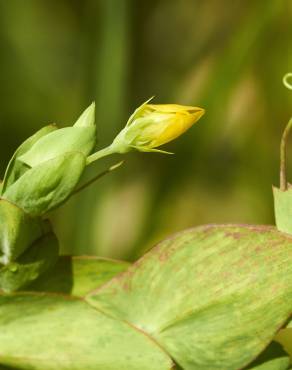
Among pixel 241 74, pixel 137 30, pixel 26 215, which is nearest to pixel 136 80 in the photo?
pixel 137 30

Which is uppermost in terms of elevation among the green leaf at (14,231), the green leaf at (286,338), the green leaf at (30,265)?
the green leaf at (14,231)

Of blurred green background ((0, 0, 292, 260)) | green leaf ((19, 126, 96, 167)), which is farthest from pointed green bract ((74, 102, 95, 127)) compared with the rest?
blurred green background ((0, 0, 292, 260))

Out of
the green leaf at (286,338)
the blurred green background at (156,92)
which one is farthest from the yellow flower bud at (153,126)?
the blurred green background at (156,92)

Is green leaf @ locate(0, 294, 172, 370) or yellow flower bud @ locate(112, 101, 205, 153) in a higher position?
yellow flower bud @ locate(112, 101, 205, 153)

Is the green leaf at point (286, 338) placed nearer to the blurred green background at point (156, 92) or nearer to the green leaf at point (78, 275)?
the green leaf at point (78, 275)

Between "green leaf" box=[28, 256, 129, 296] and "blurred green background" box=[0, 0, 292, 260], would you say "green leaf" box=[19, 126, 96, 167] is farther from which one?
"blurred green background" box=[0, 0, 292, 260]

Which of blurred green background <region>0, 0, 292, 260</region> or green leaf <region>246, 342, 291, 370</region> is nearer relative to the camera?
green leaf <region>246, 342, 291, 370</region>
